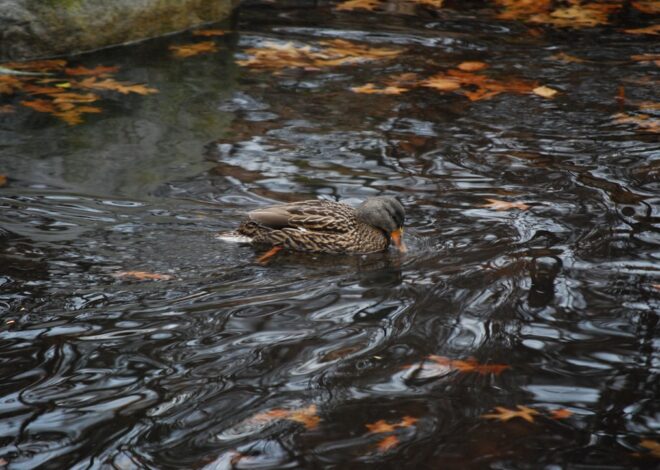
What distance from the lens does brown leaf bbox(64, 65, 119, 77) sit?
34.5 ft

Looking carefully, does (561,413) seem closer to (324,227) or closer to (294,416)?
(294,416)

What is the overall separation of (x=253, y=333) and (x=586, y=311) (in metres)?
1.90

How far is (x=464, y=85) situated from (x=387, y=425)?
647cm

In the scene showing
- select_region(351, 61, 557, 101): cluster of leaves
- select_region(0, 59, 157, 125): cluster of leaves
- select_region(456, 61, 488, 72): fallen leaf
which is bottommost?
select_region(0, 59, 157, 125): cluster of leaves

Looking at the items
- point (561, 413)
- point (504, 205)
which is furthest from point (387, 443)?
point (504, 205)

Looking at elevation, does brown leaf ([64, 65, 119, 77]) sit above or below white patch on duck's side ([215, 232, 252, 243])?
above

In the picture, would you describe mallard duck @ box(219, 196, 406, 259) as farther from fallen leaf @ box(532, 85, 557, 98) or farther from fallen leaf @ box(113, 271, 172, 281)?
fallen leaf @ box(532, 85, 557, 98)

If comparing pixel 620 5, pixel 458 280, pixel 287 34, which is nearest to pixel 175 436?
pixel 458 280

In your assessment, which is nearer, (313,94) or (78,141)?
(78,141)

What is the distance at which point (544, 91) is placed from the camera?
9922 mm

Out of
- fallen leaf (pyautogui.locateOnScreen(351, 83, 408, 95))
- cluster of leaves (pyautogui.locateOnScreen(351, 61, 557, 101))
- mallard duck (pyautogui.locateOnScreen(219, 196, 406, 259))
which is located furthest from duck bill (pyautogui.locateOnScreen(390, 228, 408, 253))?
fallen leaf (pyautogui.locateOnScreen(351, 83, 408, 95))

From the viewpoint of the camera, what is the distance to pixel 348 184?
7.89 m

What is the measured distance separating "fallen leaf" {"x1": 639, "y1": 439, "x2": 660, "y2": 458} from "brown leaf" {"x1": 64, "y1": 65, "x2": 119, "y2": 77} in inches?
309

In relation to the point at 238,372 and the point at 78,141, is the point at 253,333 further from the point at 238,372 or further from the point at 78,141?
the point at 78,141
